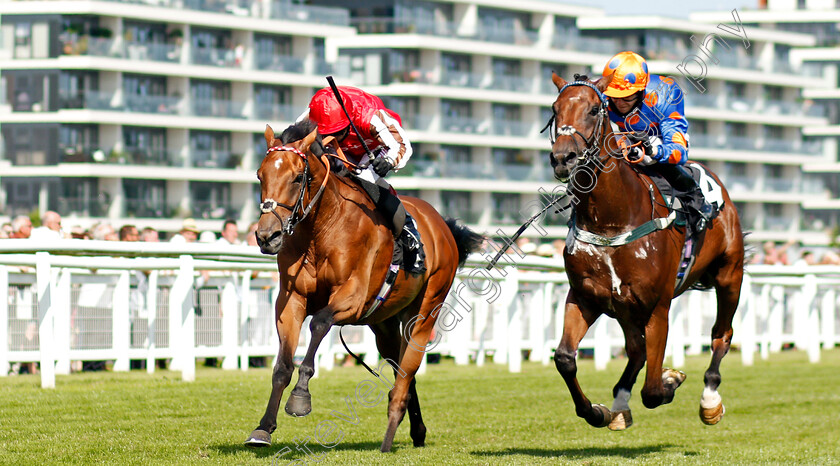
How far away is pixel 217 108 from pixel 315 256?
44.1 m

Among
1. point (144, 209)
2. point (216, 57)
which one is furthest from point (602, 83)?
point (216, 57)

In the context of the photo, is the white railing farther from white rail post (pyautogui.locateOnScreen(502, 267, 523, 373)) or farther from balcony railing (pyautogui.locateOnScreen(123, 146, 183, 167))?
balcony railing (pyautogui.locateOnScreen(123, 146, 183, 167))

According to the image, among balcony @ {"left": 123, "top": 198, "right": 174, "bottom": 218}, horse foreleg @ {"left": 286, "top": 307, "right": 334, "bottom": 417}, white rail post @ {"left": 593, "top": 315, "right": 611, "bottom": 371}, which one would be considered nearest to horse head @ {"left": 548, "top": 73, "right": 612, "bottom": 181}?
horse foreleg @ {"left": 286, "top": 307, "right": 334, "bottom": 417}

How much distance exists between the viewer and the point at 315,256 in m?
6.55

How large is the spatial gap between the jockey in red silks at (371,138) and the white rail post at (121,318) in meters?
3.19

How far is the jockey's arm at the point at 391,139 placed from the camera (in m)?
7.04

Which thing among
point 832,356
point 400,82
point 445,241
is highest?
point 400,82

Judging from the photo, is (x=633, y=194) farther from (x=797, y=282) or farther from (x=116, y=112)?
(x=116, y=112)

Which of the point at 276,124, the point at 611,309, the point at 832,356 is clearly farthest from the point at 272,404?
the point at 276,124

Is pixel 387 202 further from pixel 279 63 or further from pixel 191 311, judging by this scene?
pixel 279 63

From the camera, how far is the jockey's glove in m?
6.91

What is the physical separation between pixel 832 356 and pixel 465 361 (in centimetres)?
608

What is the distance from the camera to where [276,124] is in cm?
5141

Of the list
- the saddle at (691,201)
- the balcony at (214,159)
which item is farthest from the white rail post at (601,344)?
the balcony at (214,159)
